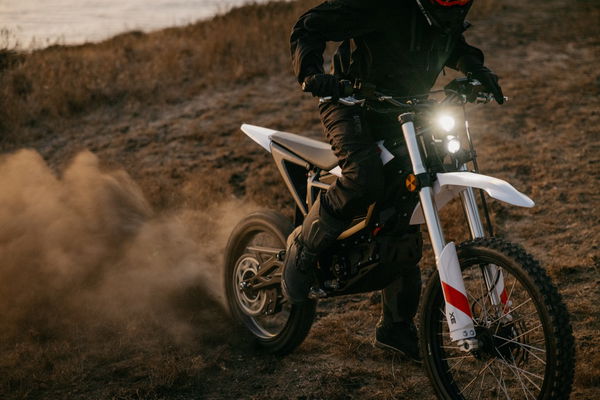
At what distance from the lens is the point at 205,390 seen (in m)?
3.96

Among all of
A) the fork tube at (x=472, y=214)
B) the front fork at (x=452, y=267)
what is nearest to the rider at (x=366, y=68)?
the front fork at (x=452, y=267)

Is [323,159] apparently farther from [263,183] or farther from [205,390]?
[263,183]

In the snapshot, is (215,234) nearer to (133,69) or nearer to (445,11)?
(445,11)

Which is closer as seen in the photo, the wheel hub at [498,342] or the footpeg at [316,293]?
the wheel hub at [498,342]

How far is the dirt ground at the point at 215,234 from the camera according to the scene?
13.3ft

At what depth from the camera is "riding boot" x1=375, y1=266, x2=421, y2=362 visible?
4047 mm

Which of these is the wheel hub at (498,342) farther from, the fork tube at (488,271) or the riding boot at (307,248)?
the riding boot at (307,248)

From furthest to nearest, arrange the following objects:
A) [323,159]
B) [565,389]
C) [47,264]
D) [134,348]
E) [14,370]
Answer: [47,264] < [134,348] < [14,370] < [323,159] < [565,389]

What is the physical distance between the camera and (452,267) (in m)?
3.04

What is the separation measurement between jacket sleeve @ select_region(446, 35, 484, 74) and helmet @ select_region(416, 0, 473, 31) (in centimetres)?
49

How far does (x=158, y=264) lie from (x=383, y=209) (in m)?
2.92

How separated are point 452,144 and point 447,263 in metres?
0.60

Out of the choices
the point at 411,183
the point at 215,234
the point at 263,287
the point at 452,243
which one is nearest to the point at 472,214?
the point at 452,243

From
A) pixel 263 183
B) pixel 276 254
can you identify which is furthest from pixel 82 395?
pixel 263 183
